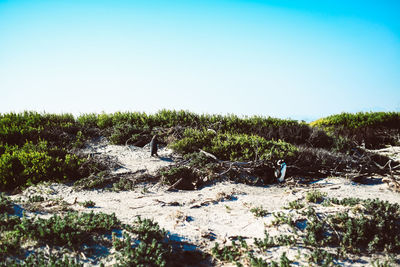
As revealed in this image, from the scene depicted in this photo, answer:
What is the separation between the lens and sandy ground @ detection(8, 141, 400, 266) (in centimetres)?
392

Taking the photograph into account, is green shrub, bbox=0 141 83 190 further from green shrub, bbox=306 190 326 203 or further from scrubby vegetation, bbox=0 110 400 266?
green shrub, bbox=306 190 326 203

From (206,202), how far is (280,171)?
7.11ft

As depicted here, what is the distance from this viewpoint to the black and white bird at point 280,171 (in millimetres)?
6164

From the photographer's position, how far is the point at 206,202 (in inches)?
201

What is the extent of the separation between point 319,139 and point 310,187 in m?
4.92

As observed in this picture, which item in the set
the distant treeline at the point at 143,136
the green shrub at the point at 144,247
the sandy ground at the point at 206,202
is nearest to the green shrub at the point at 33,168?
the distant treeline at the point at 143,136

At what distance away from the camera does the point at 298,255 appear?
3.24 m

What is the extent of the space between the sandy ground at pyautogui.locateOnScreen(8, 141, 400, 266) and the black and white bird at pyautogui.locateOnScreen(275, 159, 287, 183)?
0.74 ft

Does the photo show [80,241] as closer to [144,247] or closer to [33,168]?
[144,247]

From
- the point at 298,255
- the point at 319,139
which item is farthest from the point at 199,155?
the point at 319,139

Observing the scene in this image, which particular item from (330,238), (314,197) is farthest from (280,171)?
(330,238)

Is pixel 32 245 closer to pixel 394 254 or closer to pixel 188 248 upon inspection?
pixel 188 248

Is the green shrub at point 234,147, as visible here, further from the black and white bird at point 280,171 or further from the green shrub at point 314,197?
the green shrub at point 314,197

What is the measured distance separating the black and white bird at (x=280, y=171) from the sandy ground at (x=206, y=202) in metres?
0.23
